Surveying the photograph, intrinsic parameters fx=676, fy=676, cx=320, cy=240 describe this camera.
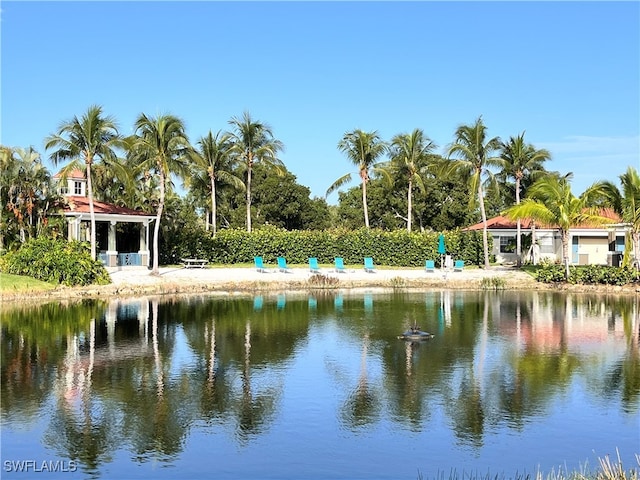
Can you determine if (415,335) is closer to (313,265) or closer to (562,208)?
(562,208)

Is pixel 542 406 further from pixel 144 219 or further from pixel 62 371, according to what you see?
pixel 144 219

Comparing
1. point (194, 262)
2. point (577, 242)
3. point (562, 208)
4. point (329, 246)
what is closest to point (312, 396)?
point (562, 208)

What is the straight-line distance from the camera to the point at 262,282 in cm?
3403

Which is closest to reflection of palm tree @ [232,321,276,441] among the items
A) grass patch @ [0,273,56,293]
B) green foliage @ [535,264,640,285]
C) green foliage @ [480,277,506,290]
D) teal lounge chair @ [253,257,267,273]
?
grass patch @ [0,273,56,293]

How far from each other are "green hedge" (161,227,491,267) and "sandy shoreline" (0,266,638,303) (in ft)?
12.6

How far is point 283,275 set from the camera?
123 ft

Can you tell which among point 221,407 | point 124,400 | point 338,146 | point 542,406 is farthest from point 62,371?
point 338,146

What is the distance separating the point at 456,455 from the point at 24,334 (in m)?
14.7

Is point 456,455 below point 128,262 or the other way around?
below

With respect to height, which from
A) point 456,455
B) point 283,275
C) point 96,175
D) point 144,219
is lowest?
point 456,455

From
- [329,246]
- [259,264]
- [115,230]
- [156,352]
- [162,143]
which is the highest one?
[162,143]

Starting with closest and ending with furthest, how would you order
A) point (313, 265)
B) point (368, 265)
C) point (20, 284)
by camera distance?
point (20, 284) → point (313, 265) → point (368, 265)

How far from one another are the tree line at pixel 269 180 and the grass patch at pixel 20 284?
477 centimetres

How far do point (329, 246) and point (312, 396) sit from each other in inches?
1244
